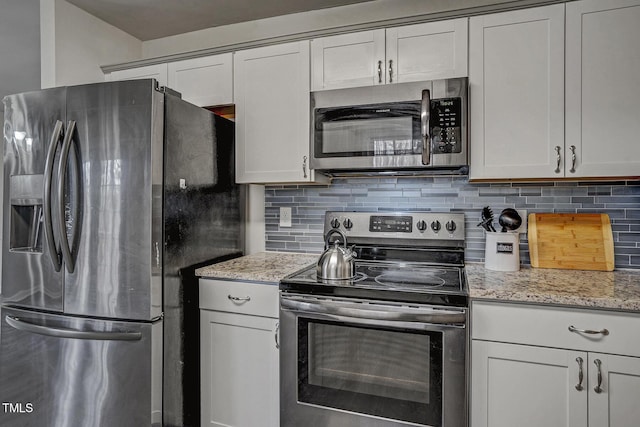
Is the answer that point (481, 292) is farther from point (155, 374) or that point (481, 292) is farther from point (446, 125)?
point (155, 374)

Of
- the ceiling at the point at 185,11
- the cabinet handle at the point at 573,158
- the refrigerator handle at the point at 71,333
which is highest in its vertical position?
the ceiling at the point at 185,11

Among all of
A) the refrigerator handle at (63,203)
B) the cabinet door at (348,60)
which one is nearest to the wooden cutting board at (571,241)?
the cabinet door at (348,60)

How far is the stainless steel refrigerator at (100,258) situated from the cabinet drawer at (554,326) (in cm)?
133

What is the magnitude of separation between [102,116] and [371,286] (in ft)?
4.59

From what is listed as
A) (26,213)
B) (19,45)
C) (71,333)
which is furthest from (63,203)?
(19,45)

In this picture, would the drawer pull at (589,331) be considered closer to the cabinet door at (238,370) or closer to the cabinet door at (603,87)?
the cabinet door at (603,87)

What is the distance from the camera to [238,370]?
180 centimetres

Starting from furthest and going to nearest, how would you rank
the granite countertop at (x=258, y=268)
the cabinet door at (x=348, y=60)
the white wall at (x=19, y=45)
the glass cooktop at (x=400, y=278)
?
the white wall at (x=19, y=45) < the cabinet door at (x=348, y=60) < the granite countertop at (x=258, y=268) < the glass cooktop at (x=400, y=278)

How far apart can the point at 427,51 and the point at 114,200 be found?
163 cm

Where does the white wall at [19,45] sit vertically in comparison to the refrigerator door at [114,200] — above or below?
above

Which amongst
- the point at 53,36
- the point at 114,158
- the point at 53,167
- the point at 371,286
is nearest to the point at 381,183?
the point at 371,286

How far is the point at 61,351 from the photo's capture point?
1.72 m

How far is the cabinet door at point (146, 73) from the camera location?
2.34m

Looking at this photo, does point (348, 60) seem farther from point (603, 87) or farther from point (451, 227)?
point (603, 87)
